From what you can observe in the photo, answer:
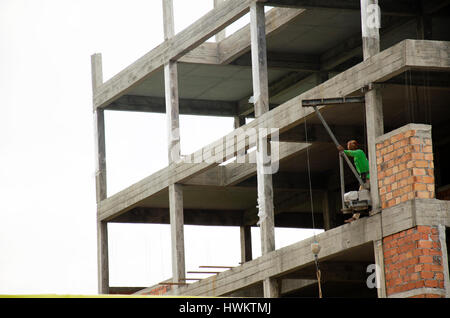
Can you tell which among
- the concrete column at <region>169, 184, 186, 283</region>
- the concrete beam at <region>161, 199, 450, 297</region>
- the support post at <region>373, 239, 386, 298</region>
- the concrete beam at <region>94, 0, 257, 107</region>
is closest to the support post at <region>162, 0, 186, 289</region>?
the concrete column at <region>169, 184, 186, 283</region>

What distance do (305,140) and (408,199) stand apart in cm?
541

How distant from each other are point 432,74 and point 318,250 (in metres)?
4.29

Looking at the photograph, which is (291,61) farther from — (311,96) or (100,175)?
(311,96)

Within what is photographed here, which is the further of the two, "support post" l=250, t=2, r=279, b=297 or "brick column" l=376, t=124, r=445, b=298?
"support post" l=250, t=2, r=279, b=297

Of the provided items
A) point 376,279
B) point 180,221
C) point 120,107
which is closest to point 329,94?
point 376,279

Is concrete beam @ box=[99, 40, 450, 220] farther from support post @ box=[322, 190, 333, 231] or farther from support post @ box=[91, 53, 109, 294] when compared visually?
support post @ box=[322, 190, 333, 231]

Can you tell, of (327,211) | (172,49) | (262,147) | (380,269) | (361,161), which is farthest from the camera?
(327,211)

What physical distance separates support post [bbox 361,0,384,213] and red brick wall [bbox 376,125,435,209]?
45cm

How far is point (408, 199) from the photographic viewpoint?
64.6 feet

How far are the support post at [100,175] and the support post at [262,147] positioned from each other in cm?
908

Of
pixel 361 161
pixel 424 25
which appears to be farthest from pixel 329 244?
pixel 424 25

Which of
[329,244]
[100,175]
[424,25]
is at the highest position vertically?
[424,25]

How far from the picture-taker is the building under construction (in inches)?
787

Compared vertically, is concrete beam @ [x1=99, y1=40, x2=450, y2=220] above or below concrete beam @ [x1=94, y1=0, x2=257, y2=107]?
below
